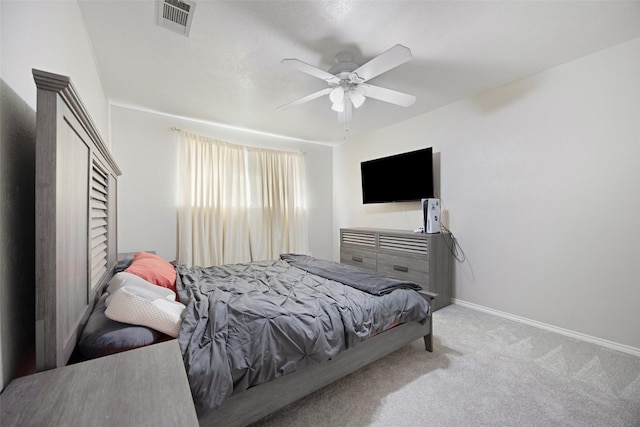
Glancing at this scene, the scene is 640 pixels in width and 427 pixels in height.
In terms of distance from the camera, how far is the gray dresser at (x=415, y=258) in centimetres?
298

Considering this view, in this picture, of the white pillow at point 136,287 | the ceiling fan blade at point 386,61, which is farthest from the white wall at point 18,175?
the ceiling fan blade at point 386,61

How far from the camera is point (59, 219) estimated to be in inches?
30.4

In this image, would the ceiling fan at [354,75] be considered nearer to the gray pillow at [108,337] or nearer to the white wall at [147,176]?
the gray pillow at [108,337]

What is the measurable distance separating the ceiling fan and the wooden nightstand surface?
183 centimetres

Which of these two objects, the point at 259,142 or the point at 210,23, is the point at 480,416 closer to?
the point at 210,23

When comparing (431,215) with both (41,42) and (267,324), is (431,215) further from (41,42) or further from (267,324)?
(41,42)

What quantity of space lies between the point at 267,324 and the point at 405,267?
2.31 m

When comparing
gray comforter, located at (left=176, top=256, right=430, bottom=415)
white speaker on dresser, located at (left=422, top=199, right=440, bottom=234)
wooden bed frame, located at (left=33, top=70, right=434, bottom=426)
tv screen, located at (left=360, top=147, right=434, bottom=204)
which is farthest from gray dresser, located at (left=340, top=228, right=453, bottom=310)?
wooden bed frame, located at (left=33, top=70, right=434, bottom=426)

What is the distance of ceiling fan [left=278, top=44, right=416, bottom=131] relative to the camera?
1788 millimetres

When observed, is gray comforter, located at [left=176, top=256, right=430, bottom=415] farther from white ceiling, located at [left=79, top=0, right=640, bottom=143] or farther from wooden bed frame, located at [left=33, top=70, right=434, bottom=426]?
white ceiling, located at [left=79, top=0, right=640, bottom=143]

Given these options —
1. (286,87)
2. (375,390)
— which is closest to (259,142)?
(286,87)

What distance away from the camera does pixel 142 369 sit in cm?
80

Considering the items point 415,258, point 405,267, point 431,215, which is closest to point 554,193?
point 431,215

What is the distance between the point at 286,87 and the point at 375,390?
2.77m
